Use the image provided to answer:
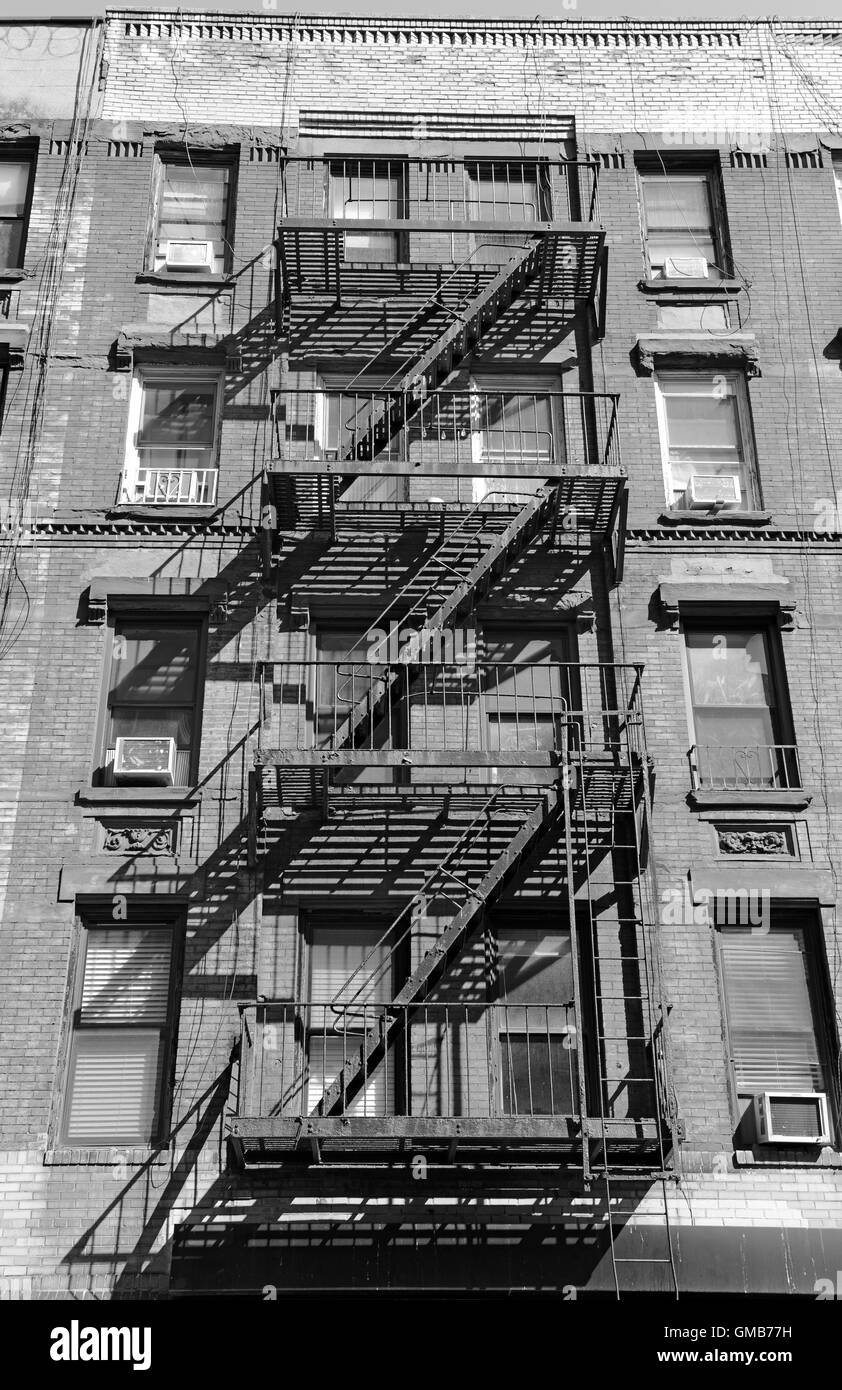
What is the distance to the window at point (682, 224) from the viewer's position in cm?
1783

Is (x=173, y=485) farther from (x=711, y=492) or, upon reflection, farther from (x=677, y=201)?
(x=677, y=201)

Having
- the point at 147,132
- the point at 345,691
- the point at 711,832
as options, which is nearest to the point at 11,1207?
the point at 345,691

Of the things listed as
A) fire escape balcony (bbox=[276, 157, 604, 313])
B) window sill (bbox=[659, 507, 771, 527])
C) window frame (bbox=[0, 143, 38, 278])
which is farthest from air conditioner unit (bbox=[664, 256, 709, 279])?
window frame (bbox=[0, 143, 38, 278])

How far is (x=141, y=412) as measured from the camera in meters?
16.9

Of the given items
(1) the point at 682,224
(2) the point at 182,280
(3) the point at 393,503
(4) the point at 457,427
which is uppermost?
(1) the point at 682,224

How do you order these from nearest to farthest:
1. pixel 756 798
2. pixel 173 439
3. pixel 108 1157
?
pixel 108 1157 < pixel 756 798 < pixel 173 439

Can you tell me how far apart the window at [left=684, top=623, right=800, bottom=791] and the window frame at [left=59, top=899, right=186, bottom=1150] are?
5.39m

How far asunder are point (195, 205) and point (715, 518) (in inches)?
297

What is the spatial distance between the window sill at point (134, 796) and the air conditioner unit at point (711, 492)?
6250mm

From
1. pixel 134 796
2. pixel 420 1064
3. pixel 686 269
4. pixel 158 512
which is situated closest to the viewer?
pixel 420 1064

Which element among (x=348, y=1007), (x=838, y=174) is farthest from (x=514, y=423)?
(x=348, y=1007)

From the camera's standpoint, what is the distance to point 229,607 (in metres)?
15.4

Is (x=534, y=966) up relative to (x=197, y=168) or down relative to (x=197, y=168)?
down

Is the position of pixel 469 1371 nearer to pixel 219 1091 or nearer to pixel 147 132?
pixel 219 1091
